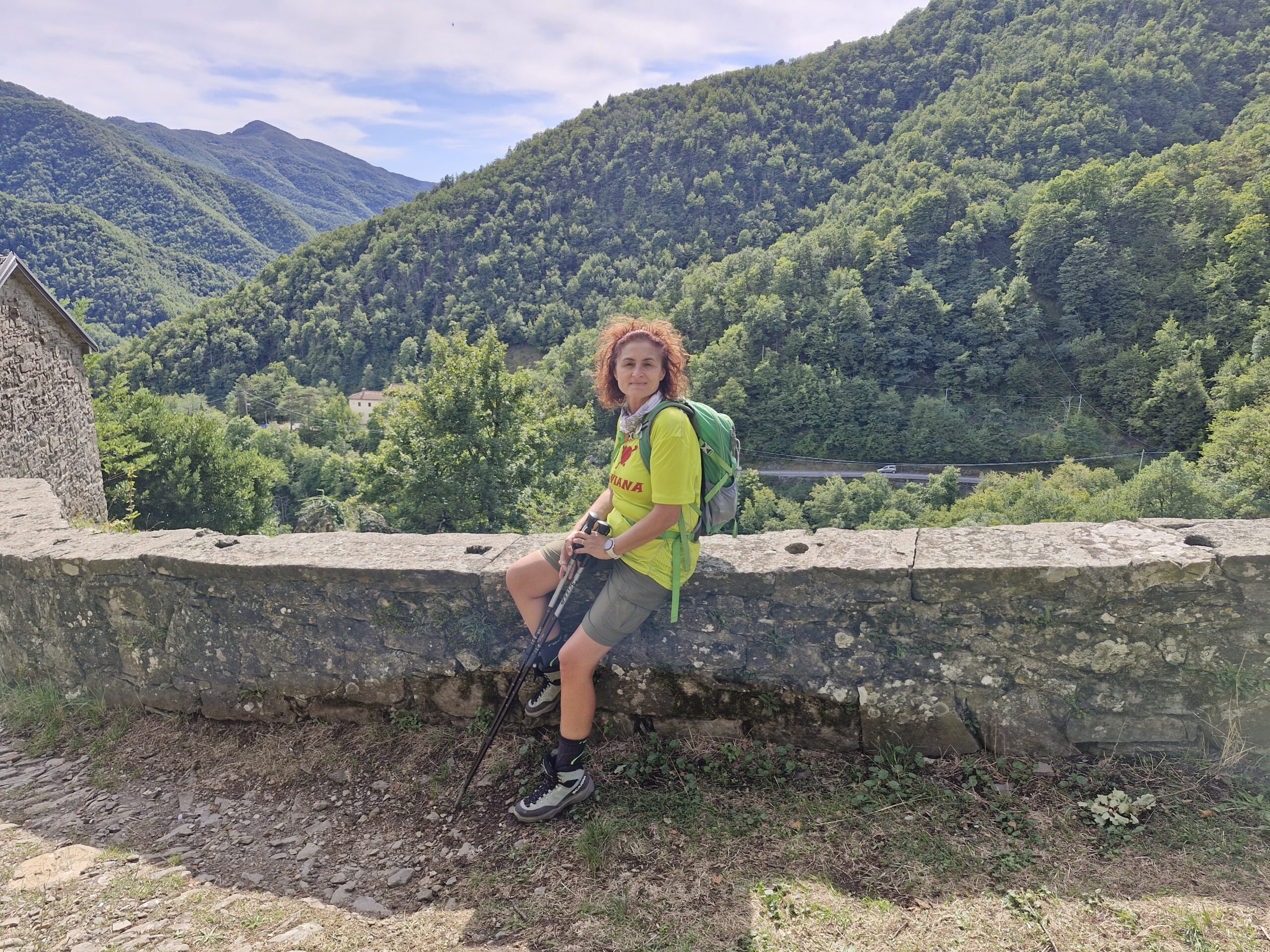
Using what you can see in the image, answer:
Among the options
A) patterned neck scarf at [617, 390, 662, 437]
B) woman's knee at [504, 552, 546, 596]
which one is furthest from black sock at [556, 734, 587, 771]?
patterned neck scarf at [617, 390, 662, 437]

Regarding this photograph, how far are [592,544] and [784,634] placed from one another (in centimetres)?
85

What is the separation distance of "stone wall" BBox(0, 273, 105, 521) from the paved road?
167ft

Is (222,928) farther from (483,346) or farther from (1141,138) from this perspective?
(1141,138)

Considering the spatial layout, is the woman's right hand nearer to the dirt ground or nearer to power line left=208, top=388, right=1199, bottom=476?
the dirt ground

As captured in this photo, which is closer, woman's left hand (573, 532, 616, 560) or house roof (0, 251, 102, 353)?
woman's left hand (573, 532, 616, 560)

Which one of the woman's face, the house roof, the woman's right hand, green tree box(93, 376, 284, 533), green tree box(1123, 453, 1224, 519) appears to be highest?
the house roof

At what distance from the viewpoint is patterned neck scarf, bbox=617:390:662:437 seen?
100 inches

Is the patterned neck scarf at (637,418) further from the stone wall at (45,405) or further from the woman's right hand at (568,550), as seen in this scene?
the stone wall at (45,405)

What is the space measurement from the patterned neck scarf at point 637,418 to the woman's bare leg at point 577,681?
0.78 metres

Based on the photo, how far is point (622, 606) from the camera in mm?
2480

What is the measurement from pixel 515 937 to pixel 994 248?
79.5m

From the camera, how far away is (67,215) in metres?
116

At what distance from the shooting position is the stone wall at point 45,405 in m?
8.19

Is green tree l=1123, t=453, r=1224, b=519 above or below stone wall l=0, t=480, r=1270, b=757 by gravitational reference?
below
